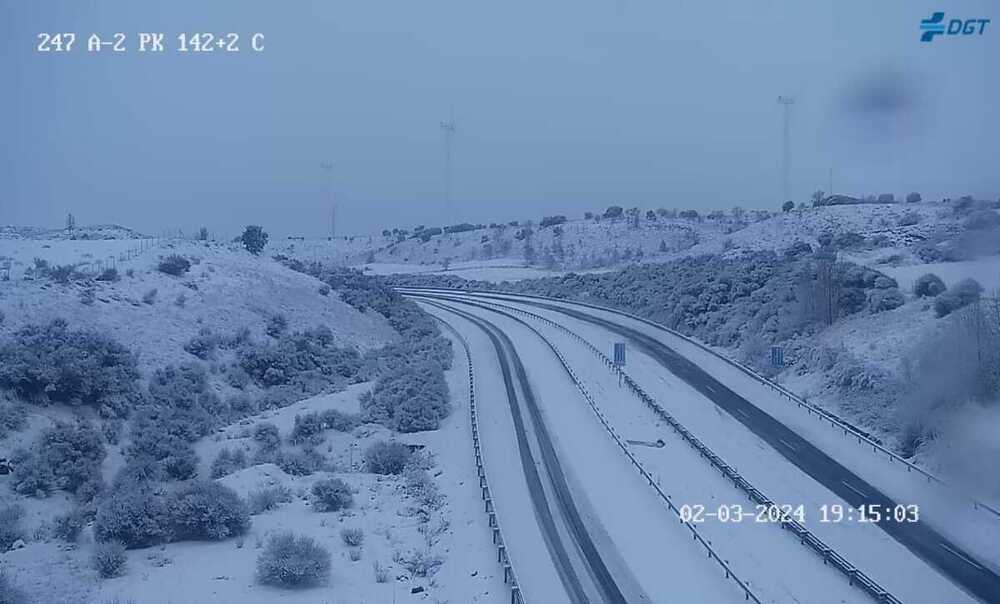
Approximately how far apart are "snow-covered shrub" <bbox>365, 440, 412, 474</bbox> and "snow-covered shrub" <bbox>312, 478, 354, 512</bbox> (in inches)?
A: 142

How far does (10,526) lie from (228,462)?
684cm

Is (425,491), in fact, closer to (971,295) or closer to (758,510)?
(758,510)

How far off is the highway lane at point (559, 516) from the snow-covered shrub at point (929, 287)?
16.8m

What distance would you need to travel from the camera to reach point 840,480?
67.7 ft

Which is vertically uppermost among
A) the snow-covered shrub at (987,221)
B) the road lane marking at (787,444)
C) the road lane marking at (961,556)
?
the snow-covered shrub at (987,221)

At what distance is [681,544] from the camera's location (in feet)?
56.4

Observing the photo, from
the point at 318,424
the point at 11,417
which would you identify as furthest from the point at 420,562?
the point at 11,417

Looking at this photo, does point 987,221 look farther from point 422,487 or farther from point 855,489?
point 422,487

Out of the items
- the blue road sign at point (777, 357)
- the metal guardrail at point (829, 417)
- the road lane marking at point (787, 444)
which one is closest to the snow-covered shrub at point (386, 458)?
the road lane marking at point (787, 444)

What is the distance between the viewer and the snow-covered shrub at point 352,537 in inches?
679

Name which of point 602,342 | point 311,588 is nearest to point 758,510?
point 311,588

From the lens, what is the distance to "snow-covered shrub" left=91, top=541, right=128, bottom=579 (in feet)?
47.5

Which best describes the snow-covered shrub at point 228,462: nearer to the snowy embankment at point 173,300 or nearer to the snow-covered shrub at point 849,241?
the snowy embankment at point 173,300

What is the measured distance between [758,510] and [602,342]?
90.3 feet
